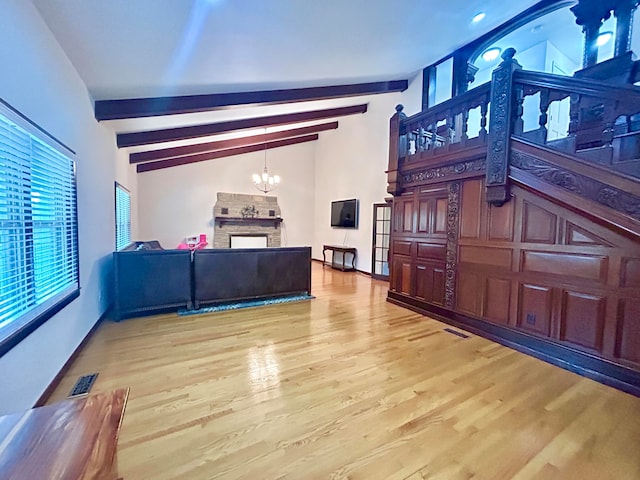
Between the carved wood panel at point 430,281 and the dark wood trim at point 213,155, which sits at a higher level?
the dark wood trim at point 213,155

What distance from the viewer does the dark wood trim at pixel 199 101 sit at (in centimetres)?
345

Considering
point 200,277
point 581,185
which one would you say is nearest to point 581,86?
point 581,185

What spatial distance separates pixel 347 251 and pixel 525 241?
4.99m

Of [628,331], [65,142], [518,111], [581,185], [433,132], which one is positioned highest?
[433,132]

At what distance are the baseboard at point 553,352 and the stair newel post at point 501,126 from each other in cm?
146

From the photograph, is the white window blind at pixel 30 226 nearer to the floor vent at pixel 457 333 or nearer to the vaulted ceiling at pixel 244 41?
the vaulted ceiling at pixel 244 41

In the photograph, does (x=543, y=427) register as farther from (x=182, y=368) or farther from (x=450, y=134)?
(x=450, y=134)

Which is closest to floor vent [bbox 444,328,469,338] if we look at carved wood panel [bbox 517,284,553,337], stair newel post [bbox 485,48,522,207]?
carved wood panel [bbox 517,284,553,337]

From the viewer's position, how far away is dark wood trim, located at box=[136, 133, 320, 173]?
759 cm

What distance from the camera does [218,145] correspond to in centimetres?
715

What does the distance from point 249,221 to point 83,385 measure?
22.4 ft

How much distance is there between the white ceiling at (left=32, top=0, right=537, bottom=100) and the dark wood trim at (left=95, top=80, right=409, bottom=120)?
4.3 inches

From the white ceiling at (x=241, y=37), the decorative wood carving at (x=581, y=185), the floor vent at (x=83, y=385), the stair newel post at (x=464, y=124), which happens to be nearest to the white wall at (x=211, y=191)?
the white ceiling at (x=241, y=37)

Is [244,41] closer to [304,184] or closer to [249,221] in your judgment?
[249,221]
